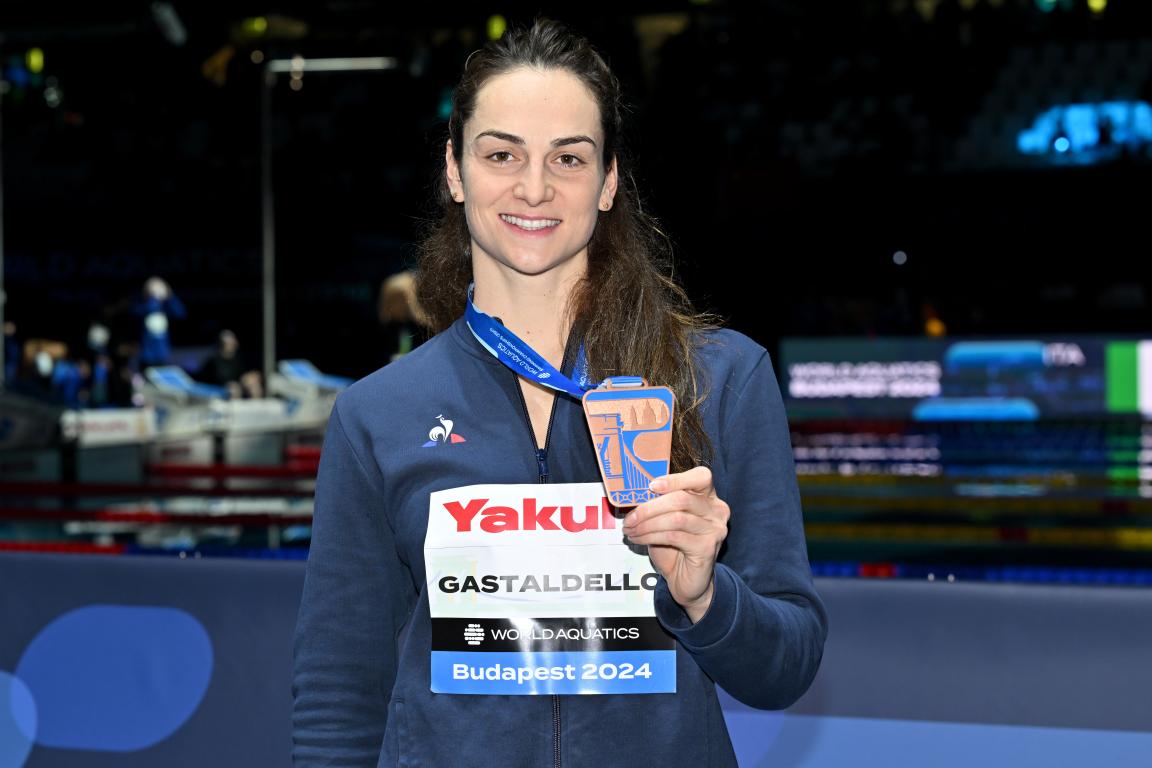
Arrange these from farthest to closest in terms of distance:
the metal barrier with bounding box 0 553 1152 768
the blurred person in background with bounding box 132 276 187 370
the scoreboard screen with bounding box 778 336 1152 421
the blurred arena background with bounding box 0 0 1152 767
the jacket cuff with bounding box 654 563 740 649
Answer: the blurred person in background with bounding box 132 276 187 370
the scoreboard screen with bounding box 778 336 1152 421
the blurred arena background with bounding box 0 0 1152 767
the metal barrier with bounding box 0 553 1152 768
the jacket cuff with bounding box 654 563 740 649

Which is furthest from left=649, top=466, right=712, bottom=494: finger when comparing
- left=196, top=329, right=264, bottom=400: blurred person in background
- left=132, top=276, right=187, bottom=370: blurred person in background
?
left=132, top=276, right=187, bottom=370: blurred person in background

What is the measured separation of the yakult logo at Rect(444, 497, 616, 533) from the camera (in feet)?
4.29

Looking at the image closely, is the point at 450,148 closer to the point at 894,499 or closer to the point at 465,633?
the point at 465,633

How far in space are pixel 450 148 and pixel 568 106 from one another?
0.57 ft

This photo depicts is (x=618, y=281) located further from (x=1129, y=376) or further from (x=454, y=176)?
(x=1129, y=376)

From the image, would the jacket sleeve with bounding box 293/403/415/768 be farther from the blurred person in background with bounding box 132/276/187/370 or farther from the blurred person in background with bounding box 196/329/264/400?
the blurred person in background with bounding box 132/276/187/370

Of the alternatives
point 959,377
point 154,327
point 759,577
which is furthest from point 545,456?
point 154,327

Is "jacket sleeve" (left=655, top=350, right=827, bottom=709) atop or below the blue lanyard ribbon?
below

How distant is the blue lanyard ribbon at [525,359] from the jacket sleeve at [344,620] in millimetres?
177

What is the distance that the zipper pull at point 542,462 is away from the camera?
4.36 feet

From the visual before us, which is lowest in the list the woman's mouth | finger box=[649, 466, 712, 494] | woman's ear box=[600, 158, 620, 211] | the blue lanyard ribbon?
finger box=[649, 466, 712, 494]

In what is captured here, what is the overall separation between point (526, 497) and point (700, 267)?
45.8ft

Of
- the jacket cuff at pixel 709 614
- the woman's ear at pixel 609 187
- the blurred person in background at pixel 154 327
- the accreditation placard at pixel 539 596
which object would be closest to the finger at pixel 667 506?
the jacket cuff at pixel 709 614

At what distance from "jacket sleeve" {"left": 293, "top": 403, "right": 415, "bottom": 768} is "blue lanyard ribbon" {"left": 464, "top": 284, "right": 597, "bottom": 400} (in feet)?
0.58
